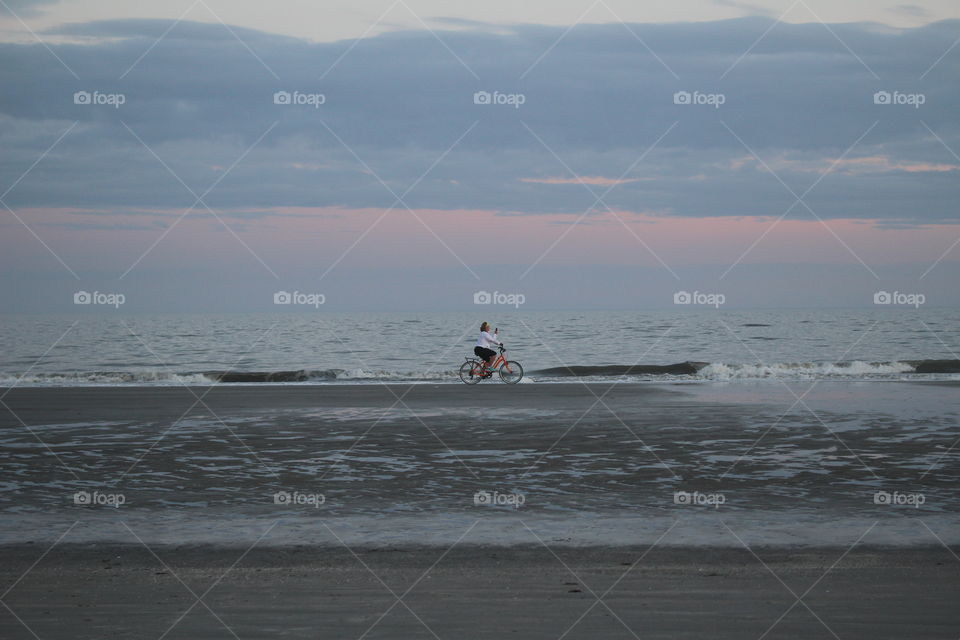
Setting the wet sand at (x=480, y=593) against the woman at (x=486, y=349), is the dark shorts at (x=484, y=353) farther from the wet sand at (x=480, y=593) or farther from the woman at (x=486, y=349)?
the wet sand at (x=480, y=593)

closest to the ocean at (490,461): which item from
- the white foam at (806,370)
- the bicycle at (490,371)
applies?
the bicycle at (490,371)

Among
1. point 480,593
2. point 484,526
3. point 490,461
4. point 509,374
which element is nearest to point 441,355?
point 509,374

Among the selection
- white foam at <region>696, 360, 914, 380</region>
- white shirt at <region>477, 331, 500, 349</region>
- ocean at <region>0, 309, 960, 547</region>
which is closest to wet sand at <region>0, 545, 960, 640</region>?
ocean at <region>0, 309, 960, 547</region>

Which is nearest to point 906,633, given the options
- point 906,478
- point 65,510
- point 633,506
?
point 633,506

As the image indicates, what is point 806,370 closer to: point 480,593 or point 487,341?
point 487,341

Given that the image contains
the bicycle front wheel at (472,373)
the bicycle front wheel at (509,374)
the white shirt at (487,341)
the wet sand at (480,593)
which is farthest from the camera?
the bicycle front wheel at (509,374)

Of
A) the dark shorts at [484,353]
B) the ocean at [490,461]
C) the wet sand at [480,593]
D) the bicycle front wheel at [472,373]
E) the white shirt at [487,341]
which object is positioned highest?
the white shirt at [487,341]

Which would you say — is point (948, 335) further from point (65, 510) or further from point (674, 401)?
point (65, 510)

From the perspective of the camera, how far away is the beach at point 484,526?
258 inches

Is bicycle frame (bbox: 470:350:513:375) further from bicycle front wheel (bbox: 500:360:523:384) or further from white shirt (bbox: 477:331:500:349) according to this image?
white shirt (bbox: 477:331:500:349)

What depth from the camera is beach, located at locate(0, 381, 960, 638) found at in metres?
6.55

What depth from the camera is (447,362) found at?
1866 inches

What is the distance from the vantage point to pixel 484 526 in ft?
32.1

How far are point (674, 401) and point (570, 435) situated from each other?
27.1 feet
